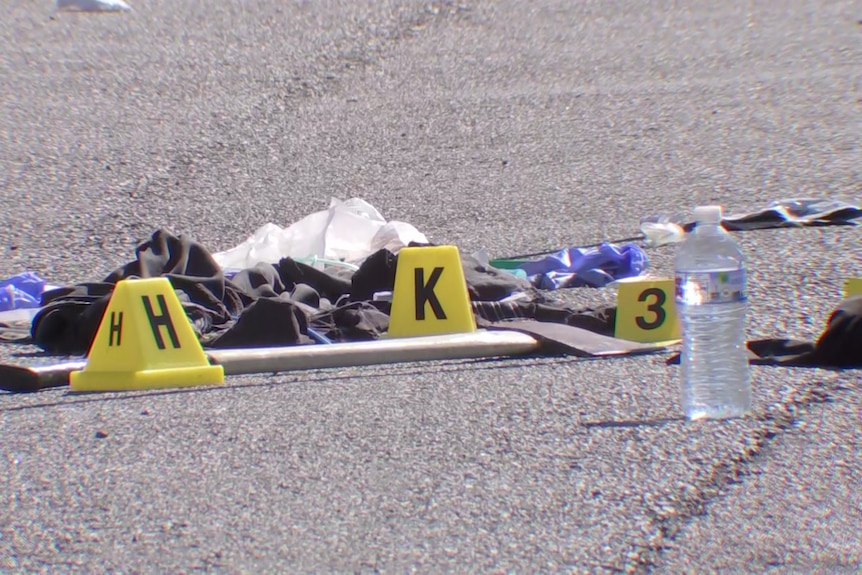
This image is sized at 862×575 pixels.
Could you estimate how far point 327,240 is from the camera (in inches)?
279

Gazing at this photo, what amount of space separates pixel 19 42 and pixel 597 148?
7775mm

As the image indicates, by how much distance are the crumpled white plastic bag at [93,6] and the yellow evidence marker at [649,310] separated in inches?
477

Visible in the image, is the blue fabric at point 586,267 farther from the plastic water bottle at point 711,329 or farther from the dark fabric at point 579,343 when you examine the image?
the plastic water bottle at point 711,329

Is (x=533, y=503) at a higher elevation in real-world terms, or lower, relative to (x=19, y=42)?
lower

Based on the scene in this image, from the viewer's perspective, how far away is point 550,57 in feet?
42.4

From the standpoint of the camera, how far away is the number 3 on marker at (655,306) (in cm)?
508

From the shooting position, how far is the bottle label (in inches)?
159


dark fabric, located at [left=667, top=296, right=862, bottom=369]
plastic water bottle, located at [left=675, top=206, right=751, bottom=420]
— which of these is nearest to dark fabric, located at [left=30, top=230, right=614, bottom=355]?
dark fabric, located at [left=667, top=296, right=862, bottom=369]

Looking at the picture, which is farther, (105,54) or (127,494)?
(105,54)

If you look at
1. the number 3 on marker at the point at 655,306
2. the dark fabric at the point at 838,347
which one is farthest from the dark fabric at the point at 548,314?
the dark fabric at the point at 838,347

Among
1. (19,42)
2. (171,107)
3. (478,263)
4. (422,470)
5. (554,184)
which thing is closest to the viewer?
(422,470)

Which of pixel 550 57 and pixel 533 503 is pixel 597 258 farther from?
pixel 550 57

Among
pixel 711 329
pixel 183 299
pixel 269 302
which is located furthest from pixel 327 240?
pixel 711 329

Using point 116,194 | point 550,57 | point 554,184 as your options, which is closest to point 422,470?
point 554,184
